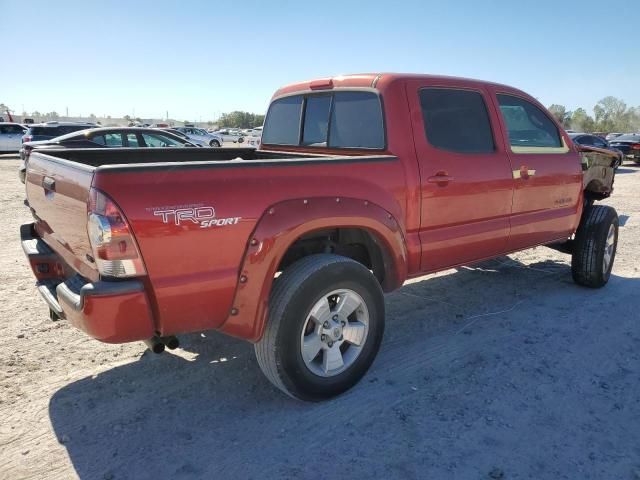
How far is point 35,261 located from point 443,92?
3110mm

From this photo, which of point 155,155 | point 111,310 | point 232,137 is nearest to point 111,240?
point 111,310

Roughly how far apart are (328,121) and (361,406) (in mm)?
2199

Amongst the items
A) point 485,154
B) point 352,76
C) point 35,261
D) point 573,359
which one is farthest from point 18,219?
point 573,359

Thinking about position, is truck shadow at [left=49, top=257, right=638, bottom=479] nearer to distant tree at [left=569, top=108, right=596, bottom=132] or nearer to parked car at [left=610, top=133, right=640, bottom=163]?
parked car at [left=610, top=133, right=640, bottom=163]

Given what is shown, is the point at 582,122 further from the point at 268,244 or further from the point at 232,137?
the point at 268,244

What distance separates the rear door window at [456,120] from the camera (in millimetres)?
3734

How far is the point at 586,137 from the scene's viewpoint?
18156 millimetres

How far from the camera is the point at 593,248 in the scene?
5211mm

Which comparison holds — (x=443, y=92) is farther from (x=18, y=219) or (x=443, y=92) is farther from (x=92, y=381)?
(x=18, y=219)

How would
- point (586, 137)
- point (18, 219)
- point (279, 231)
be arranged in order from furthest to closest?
point (586, 137) < point (18, 219) < point (279, 231)

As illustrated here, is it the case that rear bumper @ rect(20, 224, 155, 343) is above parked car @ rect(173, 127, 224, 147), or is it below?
below

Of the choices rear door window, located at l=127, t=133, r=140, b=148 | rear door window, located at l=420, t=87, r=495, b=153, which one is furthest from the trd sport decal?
rear door window, located at l=127, t=133, r=140, b=148

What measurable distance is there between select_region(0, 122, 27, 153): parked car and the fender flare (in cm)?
2605

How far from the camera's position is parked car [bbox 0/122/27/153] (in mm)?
24219
